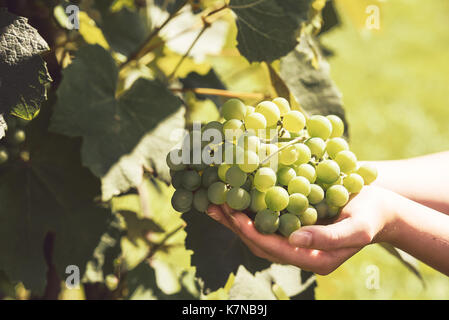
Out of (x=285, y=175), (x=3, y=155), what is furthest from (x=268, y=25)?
(x=3, y=155)

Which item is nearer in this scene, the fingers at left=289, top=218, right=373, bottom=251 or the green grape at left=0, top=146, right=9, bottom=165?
the fingers at left=289, top=218, right=373, bottom=251

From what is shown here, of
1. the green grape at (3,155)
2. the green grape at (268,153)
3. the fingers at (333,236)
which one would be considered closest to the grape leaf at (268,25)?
the green grape at (268,153)

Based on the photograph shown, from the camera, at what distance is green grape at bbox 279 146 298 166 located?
70 cm

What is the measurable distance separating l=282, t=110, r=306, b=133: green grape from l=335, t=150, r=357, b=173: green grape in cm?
8

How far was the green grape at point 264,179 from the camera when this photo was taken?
0.68 meters

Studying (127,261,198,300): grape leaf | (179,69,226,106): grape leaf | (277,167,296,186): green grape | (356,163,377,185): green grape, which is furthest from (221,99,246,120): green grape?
(127,261,198,300): grape leaf

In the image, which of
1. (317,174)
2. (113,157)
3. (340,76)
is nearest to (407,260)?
(317,174)

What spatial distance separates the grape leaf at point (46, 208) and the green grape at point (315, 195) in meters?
0.39

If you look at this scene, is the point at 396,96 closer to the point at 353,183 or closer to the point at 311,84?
the point at 311,84

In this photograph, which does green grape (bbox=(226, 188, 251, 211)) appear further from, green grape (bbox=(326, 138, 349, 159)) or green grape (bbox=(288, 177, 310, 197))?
green grape (bbox=(326, 138, 349, 159))

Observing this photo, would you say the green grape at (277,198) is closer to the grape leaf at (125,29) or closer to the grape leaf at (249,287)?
the grape leaf at (249,287)

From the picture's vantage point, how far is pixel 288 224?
0.69 metres
